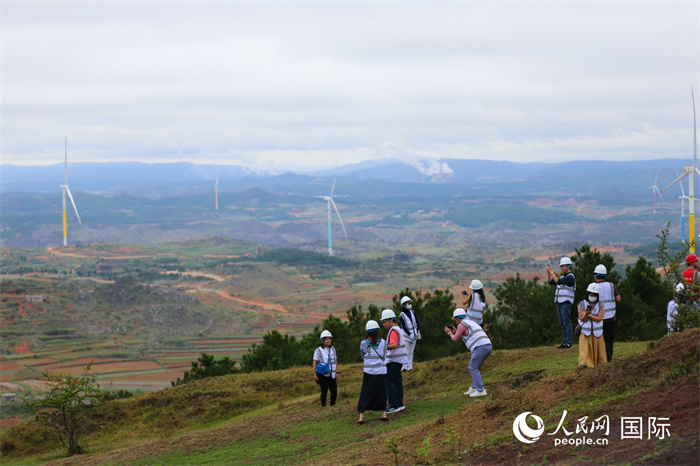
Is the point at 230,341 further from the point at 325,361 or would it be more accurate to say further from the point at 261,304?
the point at 325,361

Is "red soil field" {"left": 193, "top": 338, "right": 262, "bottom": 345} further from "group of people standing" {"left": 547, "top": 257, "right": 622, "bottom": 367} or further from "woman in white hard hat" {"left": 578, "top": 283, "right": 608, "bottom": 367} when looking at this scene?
"woman in white hard hat" {"left": 578, "top": 283, "right": 608, "bottom": 367}

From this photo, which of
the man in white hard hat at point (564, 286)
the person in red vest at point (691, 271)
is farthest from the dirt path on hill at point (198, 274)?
the person in red vest at point (691, 271)

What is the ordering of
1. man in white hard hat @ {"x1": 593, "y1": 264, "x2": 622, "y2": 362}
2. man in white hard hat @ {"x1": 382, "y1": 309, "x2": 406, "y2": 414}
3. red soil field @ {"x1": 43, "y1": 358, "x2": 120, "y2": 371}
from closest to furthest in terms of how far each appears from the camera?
man in white hard hat @ {"x1": 382, "y1": 309, "x2": 406, "y2": 414}
man in white hard hat @ {"x1": 593, "y1": 264, "x2": 622, "y2": 362}
red soil field @ {"x1": 43, "y1": 358, "x2": 120, "y2": 371}

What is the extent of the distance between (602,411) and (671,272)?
4.97 m

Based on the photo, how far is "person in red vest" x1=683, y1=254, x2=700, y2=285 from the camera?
1356 centimetres

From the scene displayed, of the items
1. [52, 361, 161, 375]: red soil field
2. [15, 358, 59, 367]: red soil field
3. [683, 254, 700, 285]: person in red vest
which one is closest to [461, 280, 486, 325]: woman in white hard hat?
[683, 254, 700, 285]: person in red vest

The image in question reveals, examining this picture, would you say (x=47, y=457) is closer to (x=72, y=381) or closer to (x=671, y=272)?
(x=72, y=381)

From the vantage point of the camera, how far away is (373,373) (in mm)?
13688

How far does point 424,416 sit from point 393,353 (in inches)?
53.1

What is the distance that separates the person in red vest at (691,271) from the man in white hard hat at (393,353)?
18.3 ft

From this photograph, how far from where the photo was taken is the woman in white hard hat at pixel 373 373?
13.6 metres

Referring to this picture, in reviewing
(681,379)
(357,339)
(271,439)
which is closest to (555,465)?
(681,379)

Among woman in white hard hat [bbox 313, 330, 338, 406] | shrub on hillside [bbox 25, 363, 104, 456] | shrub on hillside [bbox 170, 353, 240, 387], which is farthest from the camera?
shrub on hillside [bbox 170, 353, 240, 387]

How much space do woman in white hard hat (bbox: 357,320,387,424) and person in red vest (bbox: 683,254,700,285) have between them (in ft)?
19.5
